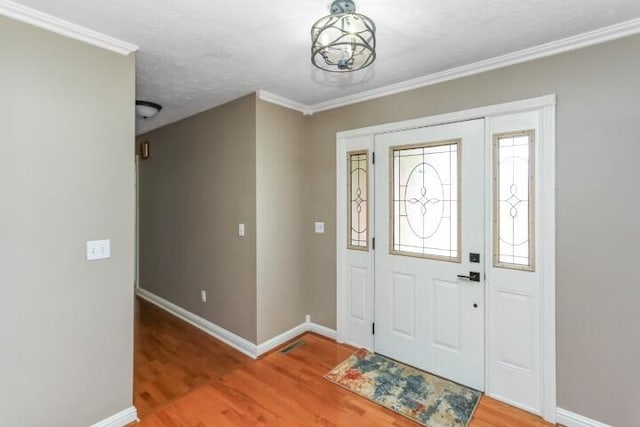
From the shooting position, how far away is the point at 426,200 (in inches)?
103

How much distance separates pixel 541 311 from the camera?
2.09 metres

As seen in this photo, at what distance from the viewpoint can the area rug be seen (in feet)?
6.93

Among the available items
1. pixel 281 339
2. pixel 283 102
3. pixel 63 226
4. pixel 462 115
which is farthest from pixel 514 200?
pixel 63 226

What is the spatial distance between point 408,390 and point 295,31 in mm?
2615

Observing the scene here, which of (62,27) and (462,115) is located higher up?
(62,27)

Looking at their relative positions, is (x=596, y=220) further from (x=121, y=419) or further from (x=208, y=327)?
(x=208, y=327)

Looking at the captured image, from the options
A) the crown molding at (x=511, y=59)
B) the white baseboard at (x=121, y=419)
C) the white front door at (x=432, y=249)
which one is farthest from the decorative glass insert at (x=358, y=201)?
the white baseboard at (x=121, y=419)

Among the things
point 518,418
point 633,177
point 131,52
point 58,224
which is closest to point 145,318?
point 58,224

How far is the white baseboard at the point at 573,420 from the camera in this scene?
1916mm

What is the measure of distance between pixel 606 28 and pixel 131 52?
2.90 m

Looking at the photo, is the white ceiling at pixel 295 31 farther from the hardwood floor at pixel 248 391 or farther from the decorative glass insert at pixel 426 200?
the hardwood floor at pixel 248 391

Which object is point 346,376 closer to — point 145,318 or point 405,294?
point 405,294

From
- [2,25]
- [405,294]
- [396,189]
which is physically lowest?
[405,294]

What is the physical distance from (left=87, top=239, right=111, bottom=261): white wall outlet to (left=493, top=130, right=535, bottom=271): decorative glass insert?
2.63 metres
